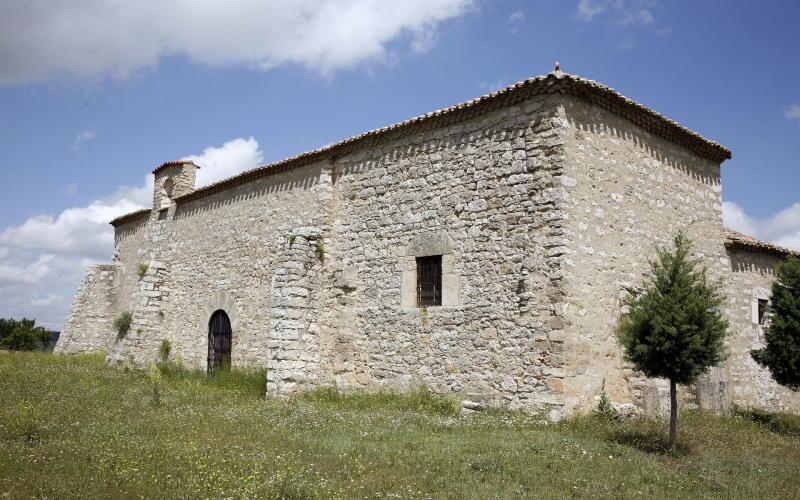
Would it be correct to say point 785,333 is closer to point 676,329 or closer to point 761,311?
point 761,311

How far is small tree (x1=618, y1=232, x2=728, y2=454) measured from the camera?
775cm

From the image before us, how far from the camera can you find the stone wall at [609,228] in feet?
32.0

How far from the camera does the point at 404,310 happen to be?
11.8 meters

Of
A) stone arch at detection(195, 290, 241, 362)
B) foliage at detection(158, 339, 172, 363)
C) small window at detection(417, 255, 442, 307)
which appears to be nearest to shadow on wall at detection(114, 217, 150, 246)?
foliage at detection(158, 339, 172, 363)

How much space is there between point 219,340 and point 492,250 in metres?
8.97

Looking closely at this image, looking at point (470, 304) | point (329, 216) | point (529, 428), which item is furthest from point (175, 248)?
point (529, 428)

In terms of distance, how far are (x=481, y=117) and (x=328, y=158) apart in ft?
13.6

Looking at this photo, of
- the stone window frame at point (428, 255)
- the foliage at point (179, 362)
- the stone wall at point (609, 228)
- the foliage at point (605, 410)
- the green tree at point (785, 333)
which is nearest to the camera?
the foliage at point (605, 410)

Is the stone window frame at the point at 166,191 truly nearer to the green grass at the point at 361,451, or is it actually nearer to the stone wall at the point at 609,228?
the green grass at the point at 361,451

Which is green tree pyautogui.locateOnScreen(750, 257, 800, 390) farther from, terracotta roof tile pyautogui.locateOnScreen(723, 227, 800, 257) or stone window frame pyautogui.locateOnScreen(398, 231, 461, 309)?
stone window frame pyautogui.locateOnScreen(398, 231, 461, 309)

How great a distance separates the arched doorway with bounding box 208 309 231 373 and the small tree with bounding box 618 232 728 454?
1089 centimetres

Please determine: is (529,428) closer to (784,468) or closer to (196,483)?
(784,468)

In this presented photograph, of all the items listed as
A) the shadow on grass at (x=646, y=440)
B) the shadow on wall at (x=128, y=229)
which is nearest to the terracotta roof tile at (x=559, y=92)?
the shadow on grass at (x=646, y=440)

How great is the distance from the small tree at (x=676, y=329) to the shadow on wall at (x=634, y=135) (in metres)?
3.27
